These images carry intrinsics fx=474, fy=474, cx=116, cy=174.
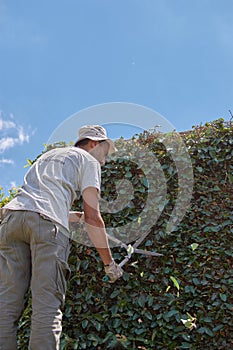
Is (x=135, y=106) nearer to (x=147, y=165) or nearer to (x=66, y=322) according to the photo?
(x=147, y=165)

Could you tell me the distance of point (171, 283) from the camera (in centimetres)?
299

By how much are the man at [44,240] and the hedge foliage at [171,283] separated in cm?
52

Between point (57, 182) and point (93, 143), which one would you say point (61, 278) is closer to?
point (57, 182)

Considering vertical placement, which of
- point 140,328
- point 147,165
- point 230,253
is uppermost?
point 147,165

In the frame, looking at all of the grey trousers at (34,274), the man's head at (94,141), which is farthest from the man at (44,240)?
the man's head at (94,141)

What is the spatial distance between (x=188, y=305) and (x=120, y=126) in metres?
1.30

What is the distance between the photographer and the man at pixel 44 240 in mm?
2240

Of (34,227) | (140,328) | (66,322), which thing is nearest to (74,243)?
(66,322)

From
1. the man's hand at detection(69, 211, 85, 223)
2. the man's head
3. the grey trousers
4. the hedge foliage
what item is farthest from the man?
the hedge foliage

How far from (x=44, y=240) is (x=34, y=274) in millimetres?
169

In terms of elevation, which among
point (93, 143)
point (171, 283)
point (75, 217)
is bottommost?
point (171, 283)

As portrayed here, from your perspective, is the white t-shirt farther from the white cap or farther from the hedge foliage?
the hedge foliage

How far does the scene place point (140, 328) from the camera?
2934mm

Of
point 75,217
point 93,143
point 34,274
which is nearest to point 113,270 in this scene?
point 75,217
